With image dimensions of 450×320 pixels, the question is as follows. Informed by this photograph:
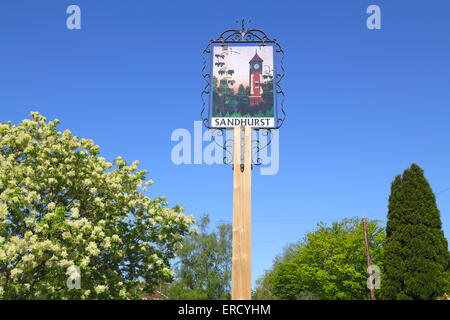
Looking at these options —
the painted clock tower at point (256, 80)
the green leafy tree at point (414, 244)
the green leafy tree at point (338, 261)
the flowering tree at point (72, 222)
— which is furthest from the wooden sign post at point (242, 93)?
the green leafy tree at point (338, 261)

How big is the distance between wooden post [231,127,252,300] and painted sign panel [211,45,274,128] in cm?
47

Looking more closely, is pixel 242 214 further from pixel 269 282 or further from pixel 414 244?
pixel 269 282

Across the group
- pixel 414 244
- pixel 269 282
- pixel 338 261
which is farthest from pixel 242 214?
pixel 269 282

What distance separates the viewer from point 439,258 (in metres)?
26.9

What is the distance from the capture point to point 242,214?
356 inches

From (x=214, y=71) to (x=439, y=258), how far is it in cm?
2379

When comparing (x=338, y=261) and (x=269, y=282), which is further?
(x=269, y=282)

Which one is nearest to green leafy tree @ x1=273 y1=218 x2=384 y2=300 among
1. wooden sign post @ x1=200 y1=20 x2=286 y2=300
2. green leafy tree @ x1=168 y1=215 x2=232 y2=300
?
green leafy tree @ x1=168 y1=215 x2=232 y2=300

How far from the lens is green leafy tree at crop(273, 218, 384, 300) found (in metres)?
41.1

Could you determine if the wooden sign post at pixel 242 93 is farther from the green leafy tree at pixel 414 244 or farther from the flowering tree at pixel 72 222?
the green leafy tree at pixel 414 244

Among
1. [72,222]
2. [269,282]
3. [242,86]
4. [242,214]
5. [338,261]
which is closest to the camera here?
[242,214]

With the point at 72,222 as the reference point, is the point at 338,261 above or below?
below

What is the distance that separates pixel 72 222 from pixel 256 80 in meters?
8.06

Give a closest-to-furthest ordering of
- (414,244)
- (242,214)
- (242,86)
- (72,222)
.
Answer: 1. (242,214)
2. (242,86)
3. (72,222)
4. (414,244)
